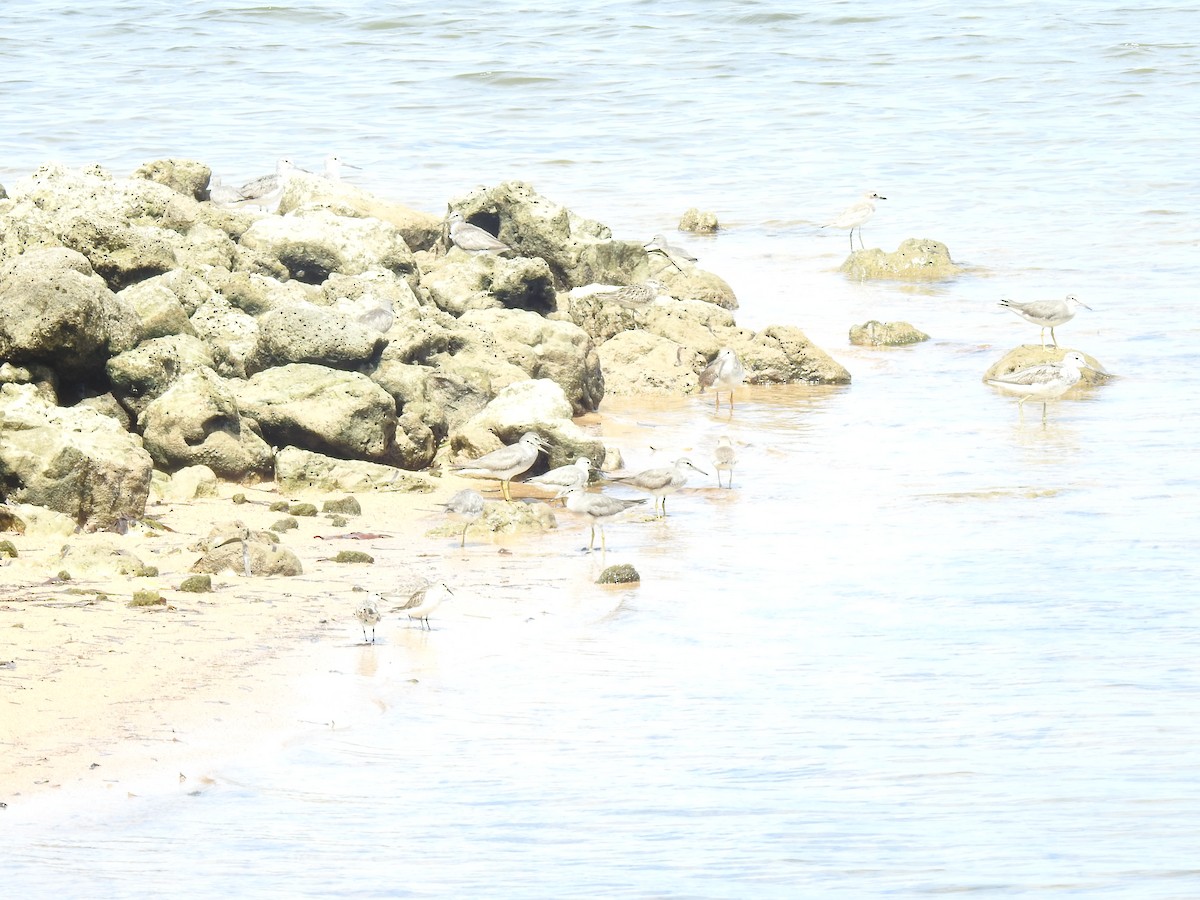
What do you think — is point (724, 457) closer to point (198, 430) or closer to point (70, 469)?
point (198, 430)

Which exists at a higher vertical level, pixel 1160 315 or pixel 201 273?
pixel 201 273

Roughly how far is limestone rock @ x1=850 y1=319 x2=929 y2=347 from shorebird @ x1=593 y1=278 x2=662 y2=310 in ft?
7.61

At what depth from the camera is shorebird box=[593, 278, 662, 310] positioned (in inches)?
636

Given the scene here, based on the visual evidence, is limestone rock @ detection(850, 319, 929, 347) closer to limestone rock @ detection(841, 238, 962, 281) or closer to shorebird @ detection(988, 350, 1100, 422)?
shorebird @ detection(988, 350, 1100, 422)

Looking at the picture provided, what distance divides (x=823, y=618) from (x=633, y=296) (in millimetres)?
7387

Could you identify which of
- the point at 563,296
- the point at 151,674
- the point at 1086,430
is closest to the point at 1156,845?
the point at 151,674

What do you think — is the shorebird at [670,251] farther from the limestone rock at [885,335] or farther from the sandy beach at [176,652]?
the sandy beach at [176,652]

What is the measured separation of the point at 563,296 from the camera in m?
16.9

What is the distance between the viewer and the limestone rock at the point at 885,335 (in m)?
17.3

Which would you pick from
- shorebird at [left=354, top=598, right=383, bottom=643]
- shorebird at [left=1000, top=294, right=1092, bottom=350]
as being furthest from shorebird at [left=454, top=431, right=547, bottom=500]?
shorebird at [left=1000, top=294, right=1092, bottom=350]

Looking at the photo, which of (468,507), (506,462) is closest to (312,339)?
(506,462)

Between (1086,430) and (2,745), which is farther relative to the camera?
(1086,430)

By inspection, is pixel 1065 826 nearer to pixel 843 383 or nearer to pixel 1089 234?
pixel 843 383

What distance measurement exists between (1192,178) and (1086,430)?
11.4 meters
